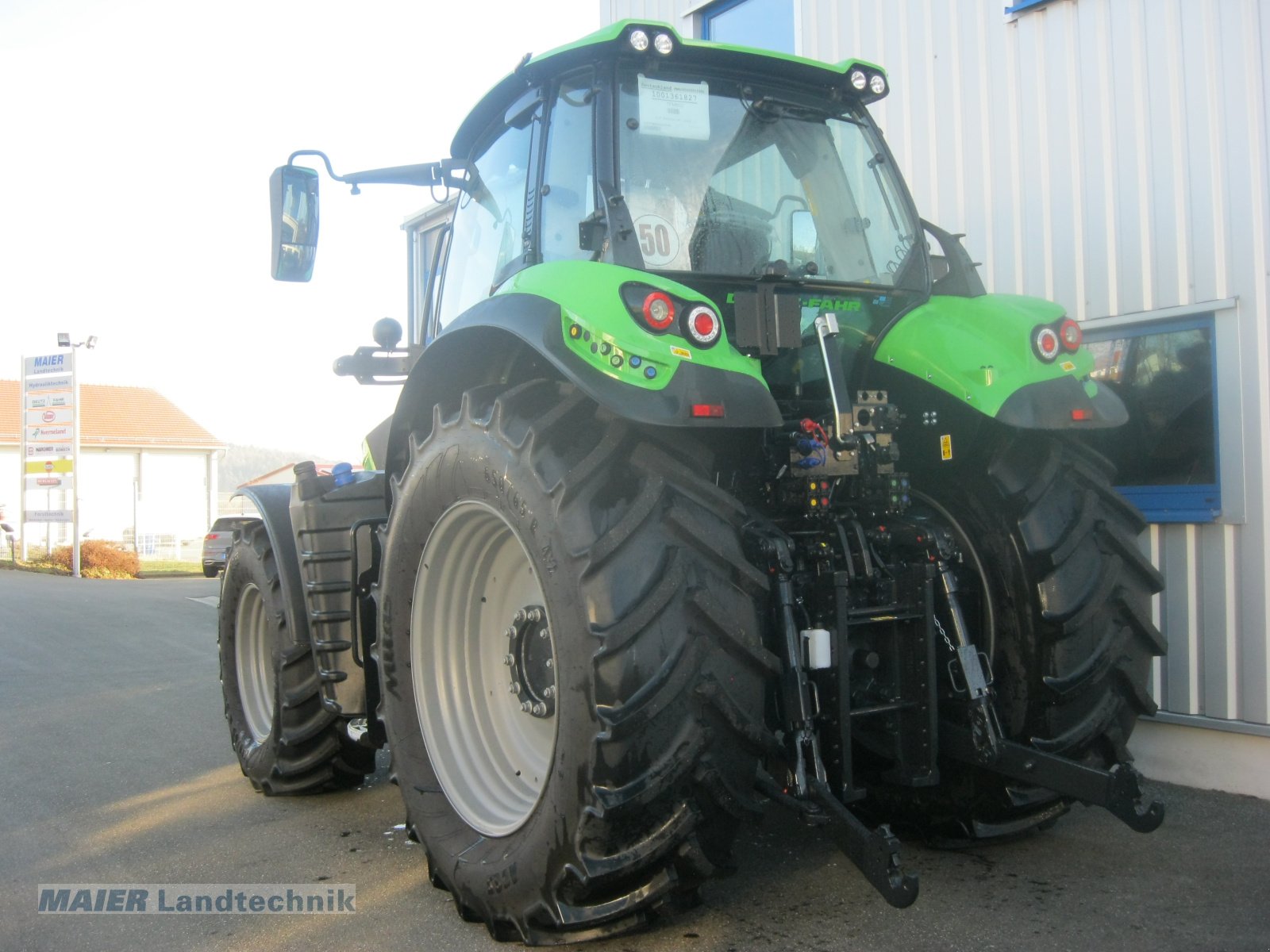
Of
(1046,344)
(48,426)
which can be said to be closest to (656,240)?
(1046,344)

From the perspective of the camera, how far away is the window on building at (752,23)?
7.37 m

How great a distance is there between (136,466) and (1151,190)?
45.4m

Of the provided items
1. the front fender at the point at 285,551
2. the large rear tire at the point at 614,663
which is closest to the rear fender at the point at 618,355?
the large rear tire at the point at 614,663

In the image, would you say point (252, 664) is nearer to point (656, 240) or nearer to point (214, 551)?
point (656, 240)

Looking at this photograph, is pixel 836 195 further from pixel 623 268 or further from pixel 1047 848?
pixel 1047 848

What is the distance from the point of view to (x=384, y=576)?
3.77 m

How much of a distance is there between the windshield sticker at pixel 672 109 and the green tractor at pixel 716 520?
1 centimetres

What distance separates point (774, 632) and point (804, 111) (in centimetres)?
200

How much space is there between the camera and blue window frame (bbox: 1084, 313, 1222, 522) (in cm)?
487

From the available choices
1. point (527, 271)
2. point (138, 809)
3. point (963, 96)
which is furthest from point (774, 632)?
point (963, 96)

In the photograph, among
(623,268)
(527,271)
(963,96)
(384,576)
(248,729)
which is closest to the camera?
(623,268)

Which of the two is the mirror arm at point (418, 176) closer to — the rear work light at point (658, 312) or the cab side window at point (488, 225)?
the cab side window at point (488, 225)

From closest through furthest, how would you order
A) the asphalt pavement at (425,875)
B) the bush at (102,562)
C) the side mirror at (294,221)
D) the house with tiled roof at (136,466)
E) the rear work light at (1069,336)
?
the asphalt pavement at (425,875), the rear work light at (1069,336), the side mirror at (294,221), the bush at (102,562), the house with tiled roof at (136,466)

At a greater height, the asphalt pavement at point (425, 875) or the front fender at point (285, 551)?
the front fender at point (285, 551)
